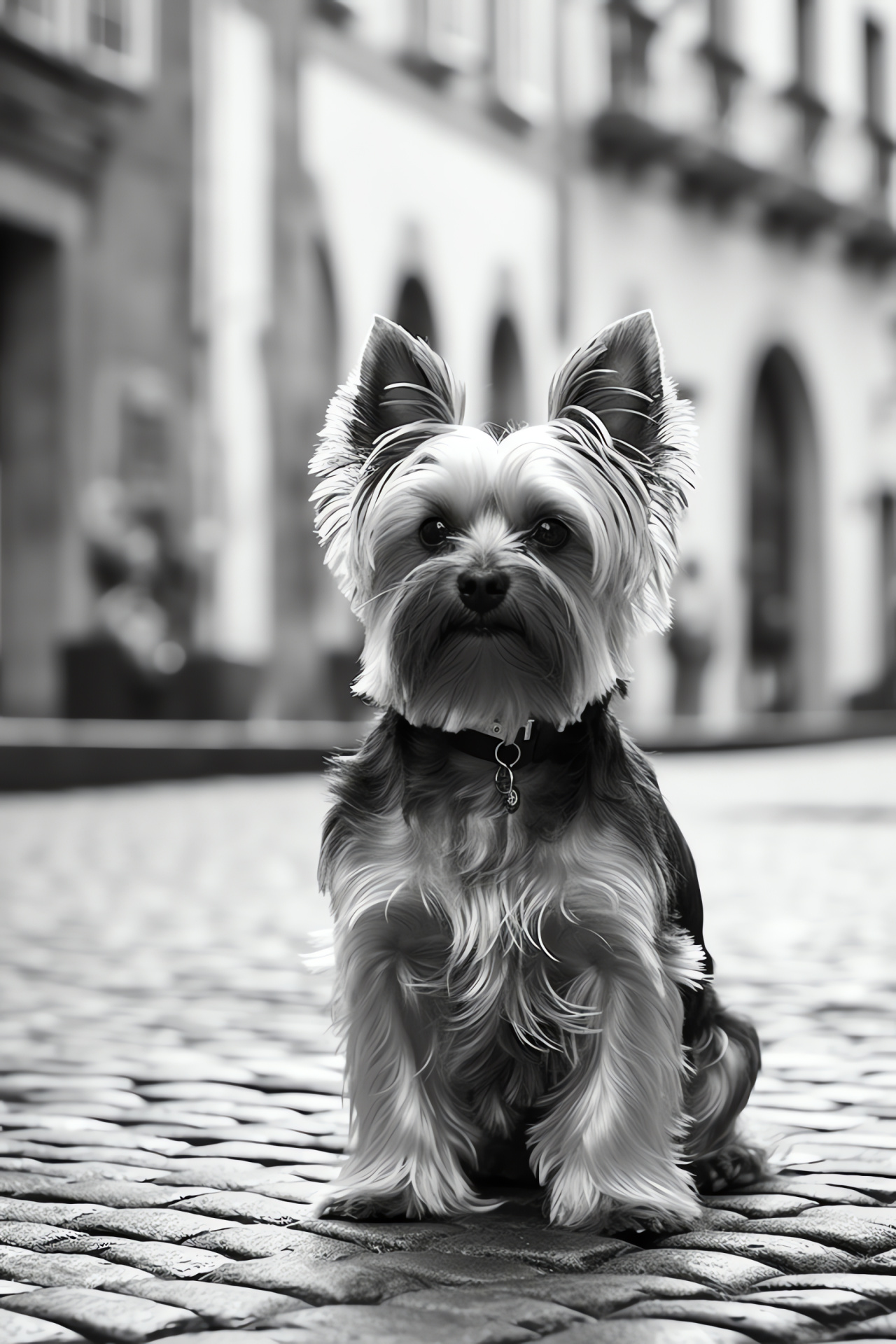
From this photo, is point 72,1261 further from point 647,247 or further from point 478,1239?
point 647,247

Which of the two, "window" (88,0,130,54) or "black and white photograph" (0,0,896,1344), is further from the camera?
"window" (88,0,130,54)

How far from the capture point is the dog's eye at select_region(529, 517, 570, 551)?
3.35m

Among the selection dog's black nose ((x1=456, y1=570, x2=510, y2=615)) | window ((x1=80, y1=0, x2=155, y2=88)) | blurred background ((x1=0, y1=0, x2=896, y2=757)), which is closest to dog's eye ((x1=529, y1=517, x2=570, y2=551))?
dog's black nose ((x1=456, y1=570, x2=510, y2=615))

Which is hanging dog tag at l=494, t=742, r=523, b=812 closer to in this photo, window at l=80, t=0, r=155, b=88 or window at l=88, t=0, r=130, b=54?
window at l=80, t=0, r=155, b=88

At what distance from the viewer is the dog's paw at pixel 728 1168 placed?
3.68 metres

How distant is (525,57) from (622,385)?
23407 mm

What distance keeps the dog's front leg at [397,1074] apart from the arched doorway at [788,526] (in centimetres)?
2777

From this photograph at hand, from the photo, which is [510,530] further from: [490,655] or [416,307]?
[416,307]

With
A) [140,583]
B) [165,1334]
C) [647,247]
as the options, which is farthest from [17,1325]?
[647,247]

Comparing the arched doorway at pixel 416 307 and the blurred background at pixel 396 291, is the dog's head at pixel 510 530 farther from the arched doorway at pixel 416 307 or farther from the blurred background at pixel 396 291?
the arched doorway at pixel 416 307

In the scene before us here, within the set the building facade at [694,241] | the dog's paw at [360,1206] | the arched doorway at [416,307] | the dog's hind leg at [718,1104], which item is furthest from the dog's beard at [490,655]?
the arched doorway at [416,307]

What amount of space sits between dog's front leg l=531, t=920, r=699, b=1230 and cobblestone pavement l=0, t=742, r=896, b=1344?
0.06 m

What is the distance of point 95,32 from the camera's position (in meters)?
18.2

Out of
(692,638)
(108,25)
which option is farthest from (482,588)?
(692,638)
